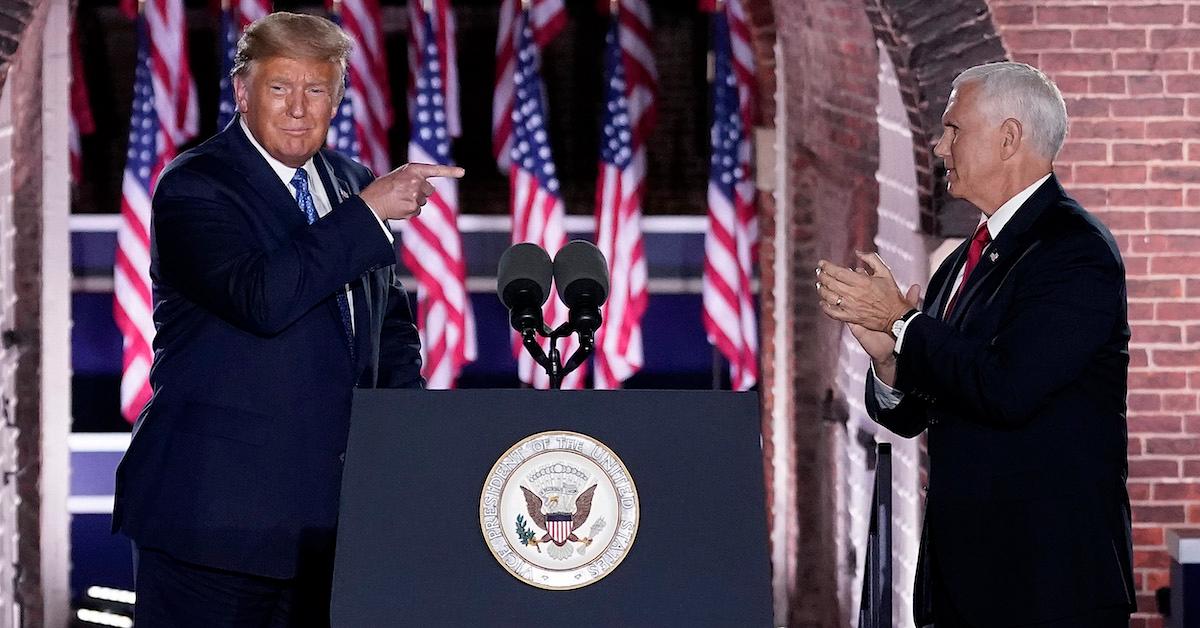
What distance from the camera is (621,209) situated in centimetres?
856

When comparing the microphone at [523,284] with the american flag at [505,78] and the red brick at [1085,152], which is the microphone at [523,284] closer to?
the red brick at [1085,152]

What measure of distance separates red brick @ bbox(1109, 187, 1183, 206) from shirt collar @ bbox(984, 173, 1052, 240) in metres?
2.43

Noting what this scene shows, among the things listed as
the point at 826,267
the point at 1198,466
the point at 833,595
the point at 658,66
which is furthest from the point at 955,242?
the point at 658,66

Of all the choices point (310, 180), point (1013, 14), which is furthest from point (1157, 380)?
point (310, 180)

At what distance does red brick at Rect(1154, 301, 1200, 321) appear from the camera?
5605 millimetres

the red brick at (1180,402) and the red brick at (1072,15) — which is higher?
the red brick at (1072,15)

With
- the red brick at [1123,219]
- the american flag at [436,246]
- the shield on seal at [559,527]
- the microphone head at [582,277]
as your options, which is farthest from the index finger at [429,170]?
the american flag at [436,246]

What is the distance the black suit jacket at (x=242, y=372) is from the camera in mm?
2994

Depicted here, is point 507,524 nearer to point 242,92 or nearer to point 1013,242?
point 242,92

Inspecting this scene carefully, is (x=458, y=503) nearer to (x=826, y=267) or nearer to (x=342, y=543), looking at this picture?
(x=342, y=543)

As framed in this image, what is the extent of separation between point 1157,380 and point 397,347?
10.4 feet

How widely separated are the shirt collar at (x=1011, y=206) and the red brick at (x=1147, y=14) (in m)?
2.54

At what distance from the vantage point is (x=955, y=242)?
5551 mm

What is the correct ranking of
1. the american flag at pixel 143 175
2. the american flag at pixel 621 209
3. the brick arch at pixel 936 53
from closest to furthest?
1. the brick arch at pixel 936 53
2. the american flag at pixel 143 175
3. the american flag at pixel 621 209
